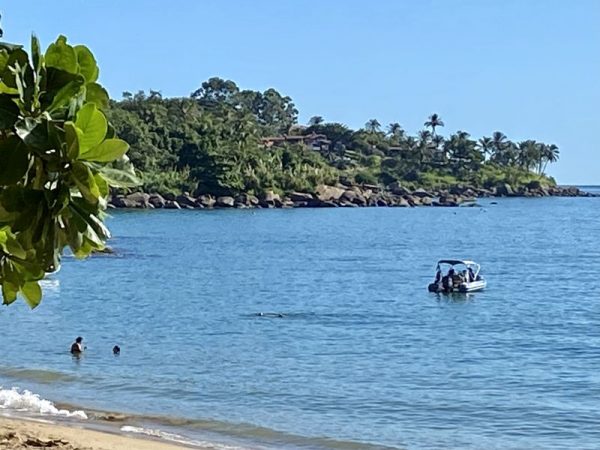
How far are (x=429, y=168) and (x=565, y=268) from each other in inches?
4135

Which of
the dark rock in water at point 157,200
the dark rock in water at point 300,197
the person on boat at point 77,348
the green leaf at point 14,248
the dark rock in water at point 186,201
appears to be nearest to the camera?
the green leaf at point 14,248

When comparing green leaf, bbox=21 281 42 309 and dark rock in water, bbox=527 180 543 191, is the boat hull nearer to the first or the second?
green leaf, bbox=21 281 42 309

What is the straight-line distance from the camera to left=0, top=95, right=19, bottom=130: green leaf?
279 centimetres

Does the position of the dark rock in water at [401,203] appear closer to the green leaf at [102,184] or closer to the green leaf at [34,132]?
the green leaf at [102,184]

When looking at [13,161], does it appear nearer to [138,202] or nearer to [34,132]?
[34,132]

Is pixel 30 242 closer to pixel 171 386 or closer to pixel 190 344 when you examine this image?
pixel 171 386

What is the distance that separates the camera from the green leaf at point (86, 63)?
3.03 meters

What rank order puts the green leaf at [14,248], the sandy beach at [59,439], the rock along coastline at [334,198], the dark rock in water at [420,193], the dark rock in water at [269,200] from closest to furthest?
the green leaf at [14,248] → the sandy beach at [59,439] → the rock along coastline at [334,198] → the dark rock in water at [269,200] → the dark rock in water at [420,193]

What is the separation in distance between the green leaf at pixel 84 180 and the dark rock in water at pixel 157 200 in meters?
113

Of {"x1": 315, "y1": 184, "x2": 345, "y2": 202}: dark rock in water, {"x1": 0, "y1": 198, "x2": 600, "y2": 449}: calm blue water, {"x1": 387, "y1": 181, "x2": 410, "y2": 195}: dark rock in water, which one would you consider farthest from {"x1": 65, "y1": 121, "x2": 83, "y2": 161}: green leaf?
{"x1": 387, "y1": 181, "x2": 410, "y2": 195}: dark rock in water

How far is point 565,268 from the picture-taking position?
192 ft

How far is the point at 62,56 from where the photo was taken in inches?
117

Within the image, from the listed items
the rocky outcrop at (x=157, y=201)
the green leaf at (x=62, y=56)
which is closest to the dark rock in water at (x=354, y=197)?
the rocky outcrop at (x=157, y=201)

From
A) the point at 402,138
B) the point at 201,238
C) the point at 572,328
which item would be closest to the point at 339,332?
the point at 572,328
